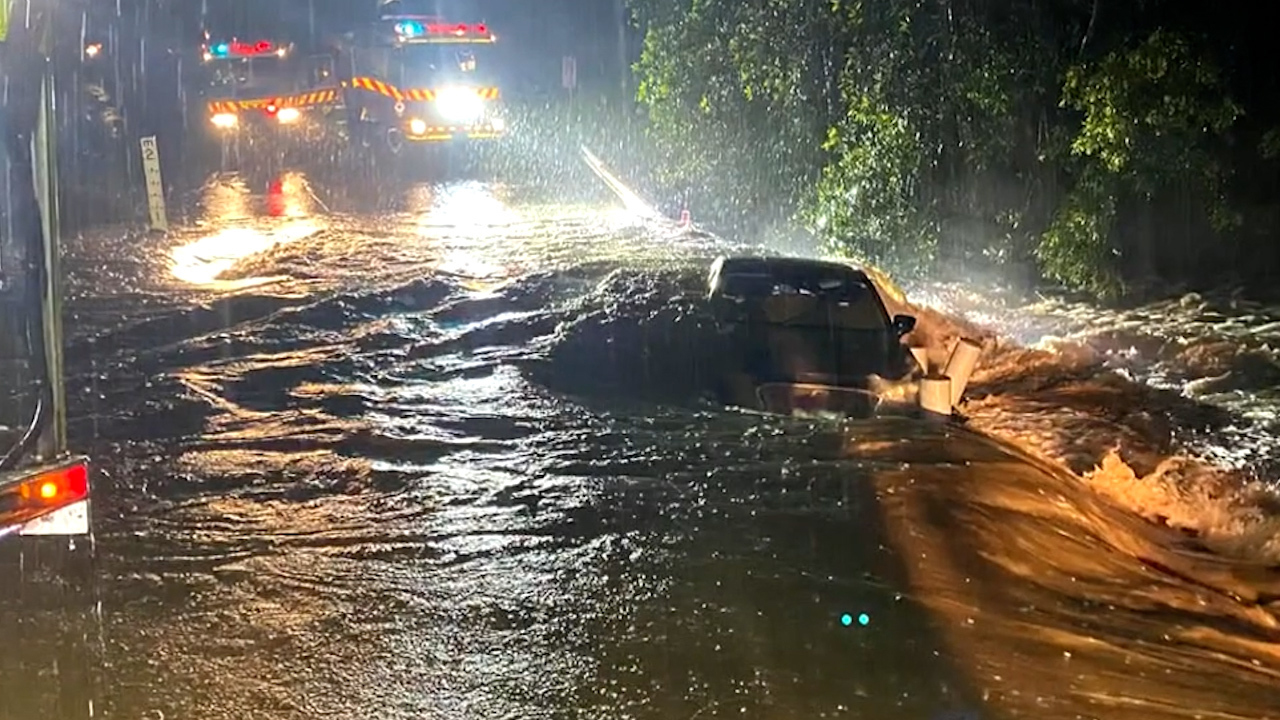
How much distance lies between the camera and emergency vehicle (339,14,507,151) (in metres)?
26.9

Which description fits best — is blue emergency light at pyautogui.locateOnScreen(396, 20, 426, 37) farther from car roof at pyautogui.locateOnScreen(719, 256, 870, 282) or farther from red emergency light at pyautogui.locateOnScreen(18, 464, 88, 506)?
red emergency light at pyautogui.locateOnScreen(18, 464, 88, 506)

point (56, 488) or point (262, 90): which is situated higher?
point (262, 90)

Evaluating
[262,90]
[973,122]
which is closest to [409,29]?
[262,90]

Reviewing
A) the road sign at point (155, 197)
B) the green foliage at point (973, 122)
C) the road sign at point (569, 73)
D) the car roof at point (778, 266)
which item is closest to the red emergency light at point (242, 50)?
the road sign at point (569, 73)

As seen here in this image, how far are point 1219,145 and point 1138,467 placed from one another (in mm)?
Result: 5642

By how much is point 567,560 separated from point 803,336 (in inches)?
178

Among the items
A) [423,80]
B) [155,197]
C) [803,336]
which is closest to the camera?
[803,336]

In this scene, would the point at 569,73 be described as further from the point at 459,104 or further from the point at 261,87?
the point at 261,87

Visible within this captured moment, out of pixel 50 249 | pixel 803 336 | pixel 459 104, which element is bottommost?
pixel 803 336

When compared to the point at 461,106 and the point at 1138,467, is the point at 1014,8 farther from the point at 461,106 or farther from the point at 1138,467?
the point at 461,106

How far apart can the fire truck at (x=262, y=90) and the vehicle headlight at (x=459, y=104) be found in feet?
10.4

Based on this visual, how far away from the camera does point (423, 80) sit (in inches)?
1064

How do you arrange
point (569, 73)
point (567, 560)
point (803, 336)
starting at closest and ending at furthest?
1. point (567, 560)
2. point (803, 336)
3. point (569, 73)

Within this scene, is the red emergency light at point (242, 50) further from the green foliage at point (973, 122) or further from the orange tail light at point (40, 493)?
the orange tail light at point (40, 493)
